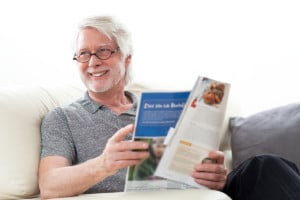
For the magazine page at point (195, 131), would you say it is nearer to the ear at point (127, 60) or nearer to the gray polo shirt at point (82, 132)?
the gray polo shirt at point (82, 132)

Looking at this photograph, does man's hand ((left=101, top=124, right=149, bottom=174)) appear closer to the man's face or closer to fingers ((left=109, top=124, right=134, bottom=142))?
fingers ((left=109, top=124, right=134, bottom=142))

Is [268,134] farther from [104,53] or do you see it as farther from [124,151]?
[124,151]

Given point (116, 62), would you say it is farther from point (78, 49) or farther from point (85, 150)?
point (85, 150)

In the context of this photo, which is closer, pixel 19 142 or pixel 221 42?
pixel 19 142

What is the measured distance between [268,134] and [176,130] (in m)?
0.83

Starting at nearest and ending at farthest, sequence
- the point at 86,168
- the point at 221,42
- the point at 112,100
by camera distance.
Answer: the point at 86,168 < the point at 112,100 < the point at 221,42

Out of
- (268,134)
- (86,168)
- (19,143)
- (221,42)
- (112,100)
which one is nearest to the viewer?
(86,168)

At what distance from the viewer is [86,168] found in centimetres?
134

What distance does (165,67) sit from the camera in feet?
8.29

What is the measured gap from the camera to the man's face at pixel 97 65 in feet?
5.45

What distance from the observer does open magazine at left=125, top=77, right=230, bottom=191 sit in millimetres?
1215

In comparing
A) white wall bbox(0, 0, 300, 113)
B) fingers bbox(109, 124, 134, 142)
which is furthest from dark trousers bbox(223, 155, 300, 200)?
white wall bbox(0, 0, 300, 113)

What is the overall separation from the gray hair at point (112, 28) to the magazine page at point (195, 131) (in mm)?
547

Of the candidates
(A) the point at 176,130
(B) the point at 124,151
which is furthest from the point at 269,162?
(B) the point at 124,151
